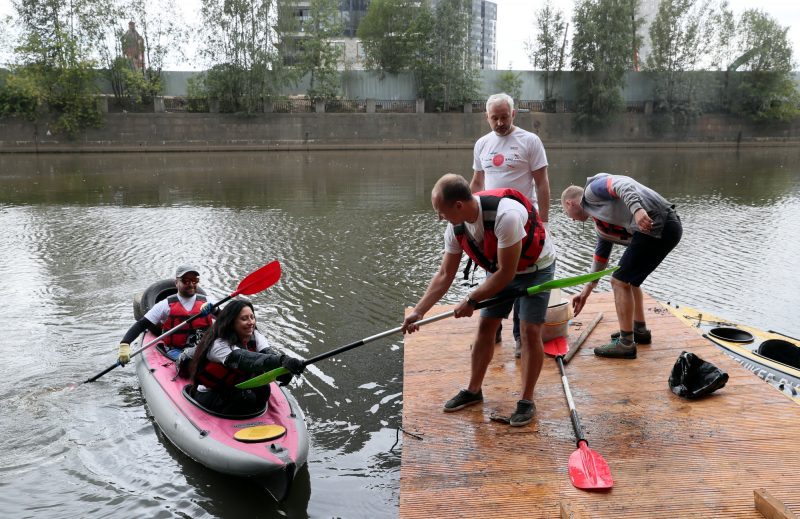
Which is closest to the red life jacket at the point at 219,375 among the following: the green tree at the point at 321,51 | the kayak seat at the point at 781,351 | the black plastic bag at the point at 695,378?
the black plastic bag at the point at 695,378

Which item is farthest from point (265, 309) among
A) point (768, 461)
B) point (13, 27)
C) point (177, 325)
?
point (13, 27)

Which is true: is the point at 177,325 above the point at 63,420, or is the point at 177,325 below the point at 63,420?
above

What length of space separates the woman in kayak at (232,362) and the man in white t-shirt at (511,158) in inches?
80.7

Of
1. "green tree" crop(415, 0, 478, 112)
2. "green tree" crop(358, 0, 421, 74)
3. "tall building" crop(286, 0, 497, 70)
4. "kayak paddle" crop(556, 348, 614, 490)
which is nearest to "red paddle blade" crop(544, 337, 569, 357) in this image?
"kayak paddle" crop(556, 348, 614, 490)

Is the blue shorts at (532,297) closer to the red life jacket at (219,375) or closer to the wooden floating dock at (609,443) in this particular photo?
the wooden floating dock at (609,443)

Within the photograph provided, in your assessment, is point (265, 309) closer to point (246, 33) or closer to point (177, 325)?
point (177, 325)

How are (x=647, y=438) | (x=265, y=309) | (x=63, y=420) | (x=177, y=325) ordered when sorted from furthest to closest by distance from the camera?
(x=265, y=309)
(x=177, y=325)
(x=63, y=420)
(x=647, y=438)

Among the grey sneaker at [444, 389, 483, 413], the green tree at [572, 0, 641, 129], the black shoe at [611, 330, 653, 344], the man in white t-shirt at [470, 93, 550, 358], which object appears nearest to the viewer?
the grey sneaker at [444, 389, 483, 413]

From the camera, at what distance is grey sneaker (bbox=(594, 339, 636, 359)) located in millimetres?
5000

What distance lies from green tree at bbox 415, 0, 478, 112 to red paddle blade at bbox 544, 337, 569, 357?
37003 millimetres

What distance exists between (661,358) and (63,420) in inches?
202

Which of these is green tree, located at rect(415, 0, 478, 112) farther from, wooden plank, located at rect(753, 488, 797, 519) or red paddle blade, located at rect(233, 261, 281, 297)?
wooden plank, located at rect(753, 488, 797, 519)

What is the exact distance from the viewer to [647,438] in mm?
3902

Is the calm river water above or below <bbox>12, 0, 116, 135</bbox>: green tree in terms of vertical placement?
below
